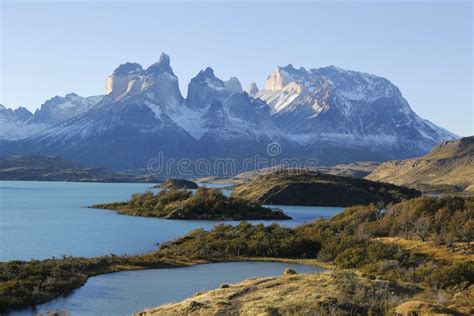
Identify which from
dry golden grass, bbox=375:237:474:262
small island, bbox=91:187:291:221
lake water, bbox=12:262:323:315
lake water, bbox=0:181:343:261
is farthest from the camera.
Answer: small island, bbox=91:187:291:221

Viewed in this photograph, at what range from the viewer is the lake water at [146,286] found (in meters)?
43.6

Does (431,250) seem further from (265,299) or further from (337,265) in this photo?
(265,299)

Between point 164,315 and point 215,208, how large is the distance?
113 metres

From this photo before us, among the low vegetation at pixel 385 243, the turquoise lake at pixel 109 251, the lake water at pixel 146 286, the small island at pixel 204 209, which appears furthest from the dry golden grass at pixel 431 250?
the small island at pixel 204 209

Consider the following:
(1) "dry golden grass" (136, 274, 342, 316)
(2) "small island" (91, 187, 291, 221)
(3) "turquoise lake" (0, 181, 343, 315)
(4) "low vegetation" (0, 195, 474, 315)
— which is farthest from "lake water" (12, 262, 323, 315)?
(2) "small island" (91, 187, 291, 221)

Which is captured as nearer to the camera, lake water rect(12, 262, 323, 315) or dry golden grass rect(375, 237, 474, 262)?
lake water rect(12, 262, 323, 315)

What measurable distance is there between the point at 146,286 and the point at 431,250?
34.8m

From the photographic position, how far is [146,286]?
53.1m

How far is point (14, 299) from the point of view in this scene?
4306cm

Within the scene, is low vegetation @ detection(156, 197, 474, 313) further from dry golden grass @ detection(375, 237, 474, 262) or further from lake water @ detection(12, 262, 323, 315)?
lake water @ detection(12, 262, 323, 315)

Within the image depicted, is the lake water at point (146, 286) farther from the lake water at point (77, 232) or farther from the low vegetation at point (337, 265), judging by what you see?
the lake water at point (77, 232)

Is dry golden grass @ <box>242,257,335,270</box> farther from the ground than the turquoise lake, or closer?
closer

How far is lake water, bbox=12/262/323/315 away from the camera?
4359 cm

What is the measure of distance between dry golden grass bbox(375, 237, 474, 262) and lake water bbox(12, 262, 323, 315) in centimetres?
1300
